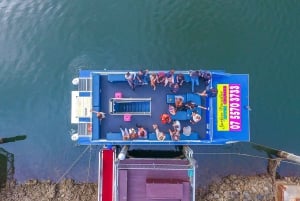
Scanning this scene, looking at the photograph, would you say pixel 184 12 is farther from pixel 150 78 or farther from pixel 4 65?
pixel 4 65

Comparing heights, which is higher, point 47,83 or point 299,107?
point 47,83

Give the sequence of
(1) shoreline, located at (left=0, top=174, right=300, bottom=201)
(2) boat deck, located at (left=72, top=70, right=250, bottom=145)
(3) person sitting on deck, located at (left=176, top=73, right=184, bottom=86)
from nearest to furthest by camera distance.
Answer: (3) person sitting on deck, located at (left=176, top=73, right=184, bottom=86) → (2) boat deck, located at (left=72, top=70, right=250, bottom=145) → (1) shoreline, located at (left=0, top=174, right=300, bottom=201)

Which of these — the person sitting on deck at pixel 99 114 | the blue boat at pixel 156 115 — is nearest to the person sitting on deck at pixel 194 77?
the blue boat at pixel 156 115

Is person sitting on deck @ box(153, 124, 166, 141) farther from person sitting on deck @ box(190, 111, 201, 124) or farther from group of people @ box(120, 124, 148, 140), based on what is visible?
person sitting on deck @ box(190, 111, 201, 124)

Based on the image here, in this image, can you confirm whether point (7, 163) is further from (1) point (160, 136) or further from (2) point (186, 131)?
(2) point (186, 131)

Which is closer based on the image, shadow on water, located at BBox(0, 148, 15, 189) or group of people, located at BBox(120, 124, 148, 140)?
group of people, located at BBox(120, 124, 148, 140)

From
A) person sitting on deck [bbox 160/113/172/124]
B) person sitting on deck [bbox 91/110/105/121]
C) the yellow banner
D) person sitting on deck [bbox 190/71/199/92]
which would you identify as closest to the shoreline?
the yellow banner

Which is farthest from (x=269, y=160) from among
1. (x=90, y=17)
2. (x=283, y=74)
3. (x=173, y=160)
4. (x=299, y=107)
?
(x=90, y=17)
